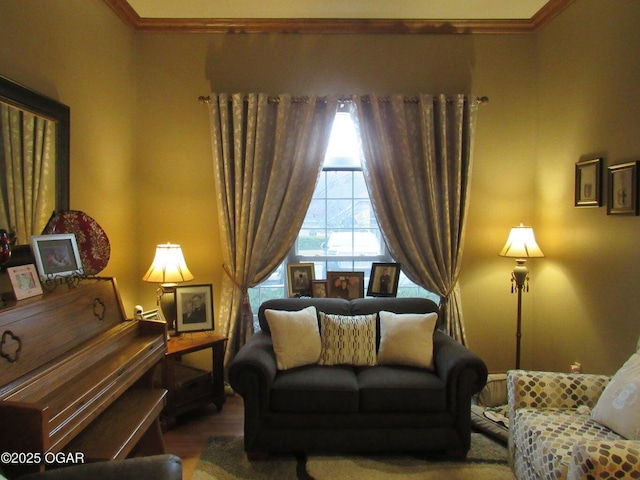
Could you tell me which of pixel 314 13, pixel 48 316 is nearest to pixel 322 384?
pixel 48 316

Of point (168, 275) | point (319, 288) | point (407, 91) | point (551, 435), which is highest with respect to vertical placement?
point (407, 91)

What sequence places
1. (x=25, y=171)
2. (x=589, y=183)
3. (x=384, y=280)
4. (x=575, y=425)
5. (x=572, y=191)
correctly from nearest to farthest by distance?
(x=575, y=425)
(x=25, y=171)
(x=589, y=183)
(x=572, y=191)
(x=384, y=280)

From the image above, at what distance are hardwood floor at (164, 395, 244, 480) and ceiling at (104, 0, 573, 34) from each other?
10.2 feet

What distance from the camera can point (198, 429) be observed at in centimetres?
287

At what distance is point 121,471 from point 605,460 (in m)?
1.73

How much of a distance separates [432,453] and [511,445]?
0.51m

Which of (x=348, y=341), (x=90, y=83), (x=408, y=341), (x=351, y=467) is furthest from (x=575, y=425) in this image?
(x=90, y=83)

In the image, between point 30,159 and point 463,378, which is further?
point 463,378

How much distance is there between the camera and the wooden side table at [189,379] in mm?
2795

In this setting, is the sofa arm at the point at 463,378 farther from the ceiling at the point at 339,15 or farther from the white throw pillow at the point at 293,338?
the ceiling at the point at 339,15

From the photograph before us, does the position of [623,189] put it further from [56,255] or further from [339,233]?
[56,255]

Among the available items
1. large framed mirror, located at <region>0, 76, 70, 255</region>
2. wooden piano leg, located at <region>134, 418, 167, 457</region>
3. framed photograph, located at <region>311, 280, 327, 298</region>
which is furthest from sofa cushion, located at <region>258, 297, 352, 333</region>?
large framed mirror, located at <region>0, 76, 70, 255</region>

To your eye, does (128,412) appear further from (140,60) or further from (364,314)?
(140,60)

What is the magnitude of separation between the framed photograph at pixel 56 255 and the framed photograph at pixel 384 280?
7.10 ft
